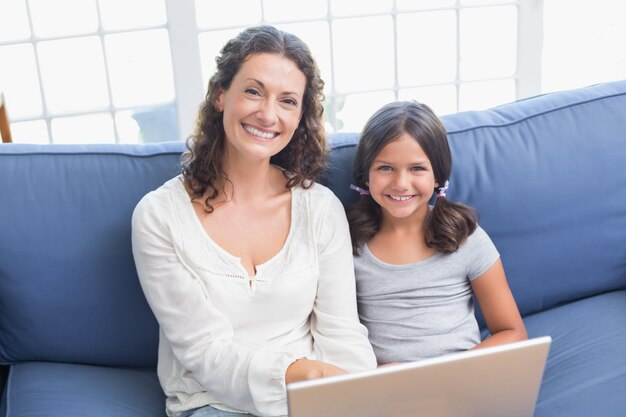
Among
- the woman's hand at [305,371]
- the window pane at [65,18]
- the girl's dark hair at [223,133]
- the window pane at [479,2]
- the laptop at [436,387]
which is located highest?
the window pane at [65,18]

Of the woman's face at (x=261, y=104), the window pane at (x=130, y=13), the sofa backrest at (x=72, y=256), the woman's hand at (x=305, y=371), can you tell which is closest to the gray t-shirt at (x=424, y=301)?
the woman's hand at (x=305, y=371)

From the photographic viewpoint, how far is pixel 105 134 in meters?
2.83

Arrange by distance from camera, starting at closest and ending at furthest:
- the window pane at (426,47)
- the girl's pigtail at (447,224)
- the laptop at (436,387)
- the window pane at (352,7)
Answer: the laptop at (436,387) < the girl's pigtail at (447,224) < the window pane at (352,7) < the window pane at (426,47)

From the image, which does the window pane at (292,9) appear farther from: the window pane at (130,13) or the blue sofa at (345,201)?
the blue sofa at (345,201)

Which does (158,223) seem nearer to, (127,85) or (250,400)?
(250,400)

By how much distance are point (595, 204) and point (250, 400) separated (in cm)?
93

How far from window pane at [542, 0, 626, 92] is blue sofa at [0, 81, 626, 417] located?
1.33m

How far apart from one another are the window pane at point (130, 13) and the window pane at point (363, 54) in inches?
25.8

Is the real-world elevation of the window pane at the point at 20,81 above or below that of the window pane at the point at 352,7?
below

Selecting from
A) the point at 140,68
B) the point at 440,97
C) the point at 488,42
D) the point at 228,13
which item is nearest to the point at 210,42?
the point at 228,13

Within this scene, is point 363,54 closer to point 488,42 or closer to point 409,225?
point 488,42

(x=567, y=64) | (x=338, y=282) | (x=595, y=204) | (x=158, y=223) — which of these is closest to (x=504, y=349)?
(x=338, y=282)

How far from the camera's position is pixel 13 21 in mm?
2619

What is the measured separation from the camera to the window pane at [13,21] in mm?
2594
